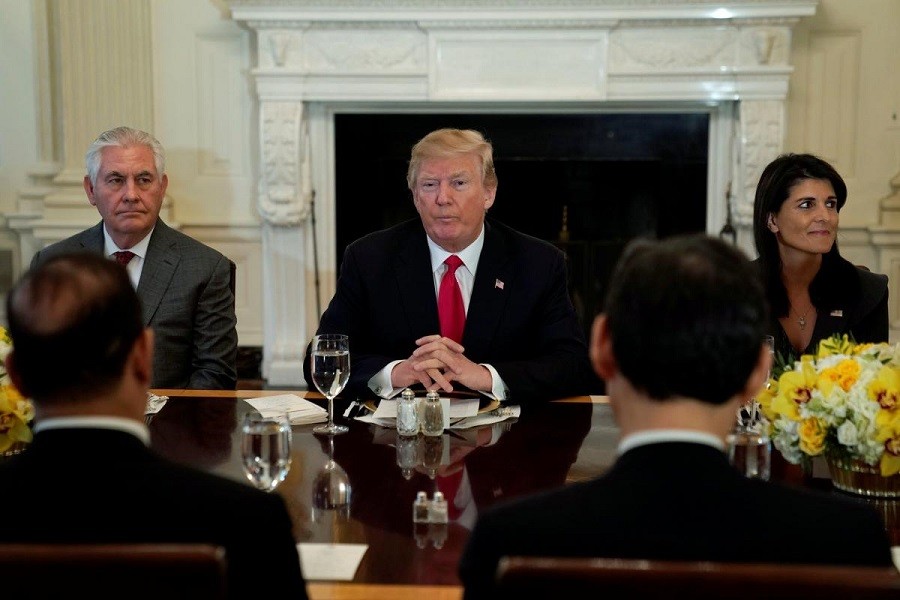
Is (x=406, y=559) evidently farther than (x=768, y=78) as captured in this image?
No

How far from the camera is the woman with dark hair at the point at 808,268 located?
9.67ft

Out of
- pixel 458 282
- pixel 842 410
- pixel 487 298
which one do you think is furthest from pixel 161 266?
pixel 842 410

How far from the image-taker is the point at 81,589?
0.99 metres

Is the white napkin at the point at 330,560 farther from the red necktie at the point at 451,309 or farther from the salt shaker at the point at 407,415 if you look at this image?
the red necktie at the point at 451,309

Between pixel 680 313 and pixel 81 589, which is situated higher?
pixel 680 313

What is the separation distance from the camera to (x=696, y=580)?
3.08 feet

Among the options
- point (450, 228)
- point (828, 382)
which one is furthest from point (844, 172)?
point (828, 382)

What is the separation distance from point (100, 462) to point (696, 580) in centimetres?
64

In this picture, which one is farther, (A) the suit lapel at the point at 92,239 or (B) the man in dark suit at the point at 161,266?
(A) the suit lapel at the point at 92,239

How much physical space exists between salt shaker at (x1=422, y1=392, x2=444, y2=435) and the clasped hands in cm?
22

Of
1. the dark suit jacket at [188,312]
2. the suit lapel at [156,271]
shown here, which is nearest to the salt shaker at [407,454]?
the dark suit jacket at [188,312]

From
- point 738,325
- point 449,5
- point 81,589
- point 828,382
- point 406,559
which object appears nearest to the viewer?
point 81,589

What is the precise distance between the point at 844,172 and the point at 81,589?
5.30 metres

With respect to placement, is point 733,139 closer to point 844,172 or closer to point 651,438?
point 844,172
